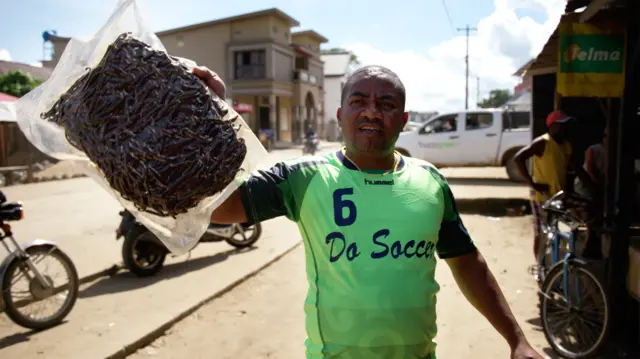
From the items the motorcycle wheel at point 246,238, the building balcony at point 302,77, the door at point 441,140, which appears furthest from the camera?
the building balcony at point 302,77

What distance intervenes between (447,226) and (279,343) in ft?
9.13

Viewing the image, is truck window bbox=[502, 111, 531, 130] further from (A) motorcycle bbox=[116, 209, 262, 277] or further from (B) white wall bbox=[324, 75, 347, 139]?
(B) white wall bbox=[324, 75, 347, 139]

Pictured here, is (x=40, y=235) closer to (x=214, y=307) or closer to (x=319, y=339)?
(x=214, y=307)

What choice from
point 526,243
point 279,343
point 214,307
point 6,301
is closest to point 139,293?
point 214,307

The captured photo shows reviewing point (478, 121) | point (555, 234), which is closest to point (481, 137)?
point (478, 121)

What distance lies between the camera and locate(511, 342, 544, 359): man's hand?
70.1 inches

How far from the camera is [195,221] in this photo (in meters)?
1.64

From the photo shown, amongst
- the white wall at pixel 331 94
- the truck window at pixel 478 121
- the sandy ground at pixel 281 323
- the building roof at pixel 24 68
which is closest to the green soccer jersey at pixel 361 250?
the sandy ground at pixel 281 323

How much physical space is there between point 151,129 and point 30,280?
12.6 feet

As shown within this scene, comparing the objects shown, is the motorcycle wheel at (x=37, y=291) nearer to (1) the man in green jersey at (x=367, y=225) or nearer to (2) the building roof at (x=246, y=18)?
(1) the man in green jersey at (x=367, y=225)

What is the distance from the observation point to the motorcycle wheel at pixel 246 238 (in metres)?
7.30

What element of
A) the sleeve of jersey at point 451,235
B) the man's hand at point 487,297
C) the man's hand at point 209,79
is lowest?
the man's hand at point 487,297

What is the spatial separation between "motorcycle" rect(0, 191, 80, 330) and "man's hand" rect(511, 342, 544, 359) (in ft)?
13.4

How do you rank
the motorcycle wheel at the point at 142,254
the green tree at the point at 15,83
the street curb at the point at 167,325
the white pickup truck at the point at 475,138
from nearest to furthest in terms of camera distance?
the street curb at the point at 167,325 → the motorcycle wheel at the point at 142,254 → the white pickup truck at the point at 475,138 → the green tree at the point at 15,83
